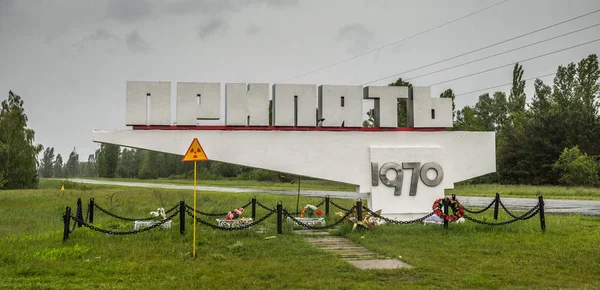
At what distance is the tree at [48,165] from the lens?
16138 cm

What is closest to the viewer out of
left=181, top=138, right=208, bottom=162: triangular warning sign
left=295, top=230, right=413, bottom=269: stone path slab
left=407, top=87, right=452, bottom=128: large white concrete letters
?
left=295, top=230, right=413, bottom=269: stone path slab

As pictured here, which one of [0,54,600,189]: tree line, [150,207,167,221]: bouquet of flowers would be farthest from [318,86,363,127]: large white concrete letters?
[0,54,600,189]: tree line

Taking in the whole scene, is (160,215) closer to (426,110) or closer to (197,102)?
(197,102)

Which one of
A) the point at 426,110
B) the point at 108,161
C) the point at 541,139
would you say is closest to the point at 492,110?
the point at 541,139

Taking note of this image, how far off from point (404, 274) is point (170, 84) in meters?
9.05

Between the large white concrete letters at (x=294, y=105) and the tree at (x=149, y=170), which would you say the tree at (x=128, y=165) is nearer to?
the tree at (x=149, y=170)

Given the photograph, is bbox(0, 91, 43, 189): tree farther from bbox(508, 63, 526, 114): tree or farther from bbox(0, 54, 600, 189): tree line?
bbox(508, 63, 526, 114): tree

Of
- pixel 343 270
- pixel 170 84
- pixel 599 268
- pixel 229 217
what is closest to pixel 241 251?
pixel 343 270

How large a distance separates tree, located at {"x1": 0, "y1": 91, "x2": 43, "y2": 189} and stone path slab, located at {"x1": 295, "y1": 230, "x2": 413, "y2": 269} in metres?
40.7

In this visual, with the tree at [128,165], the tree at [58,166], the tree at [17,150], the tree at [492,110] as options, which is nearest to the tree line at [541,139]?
the tree at [17,150]

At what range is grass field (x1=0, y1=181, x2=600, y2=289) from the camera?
8180mm

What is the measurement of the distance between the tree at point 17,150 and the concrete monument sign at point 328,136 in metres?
37.3

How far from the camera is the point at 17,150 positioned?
149ft

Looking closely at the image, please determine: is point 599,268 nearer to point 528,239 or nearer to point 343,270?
point 528,239
